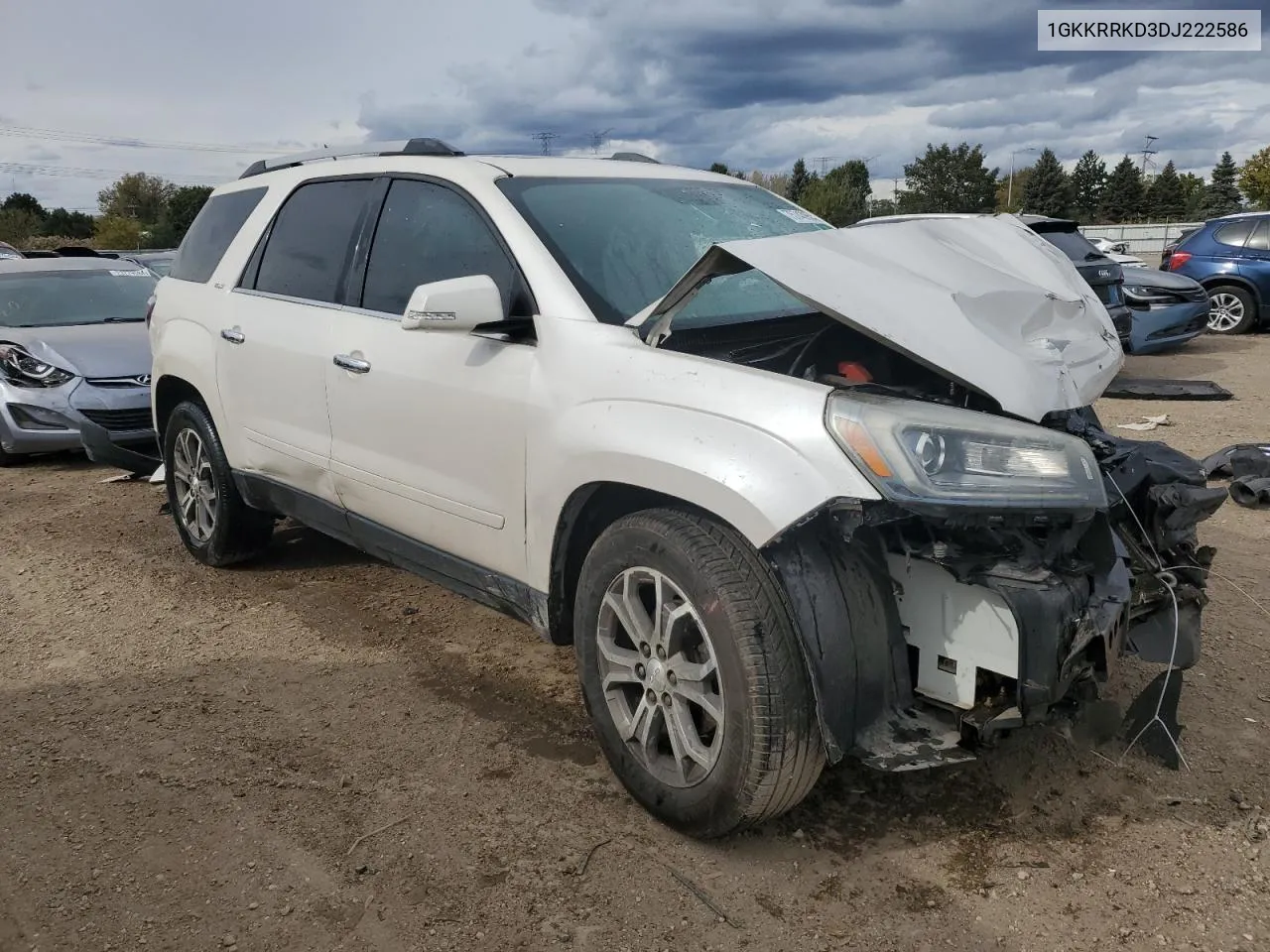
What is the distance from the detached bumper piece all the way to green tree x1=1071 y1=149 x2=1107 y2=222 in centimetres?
9259

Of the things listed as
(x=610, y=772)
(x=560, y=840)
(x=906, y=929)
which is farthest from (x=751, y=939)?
(x=610, y=772)

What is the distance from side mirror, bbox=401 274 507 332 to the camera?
298 centimetres

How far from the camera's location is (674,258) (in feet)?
11.2

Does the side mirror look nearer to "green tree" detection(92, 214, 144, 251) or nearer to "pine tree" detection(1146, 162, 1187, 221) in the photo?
"green tree" detection(92, 214, 144, 251)

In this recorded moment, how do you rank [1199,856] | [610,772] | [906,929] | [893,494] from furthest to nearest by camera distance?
[610,772], [1199,856], [906,929], [893,494]

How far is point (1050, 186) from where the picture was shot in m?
87.1

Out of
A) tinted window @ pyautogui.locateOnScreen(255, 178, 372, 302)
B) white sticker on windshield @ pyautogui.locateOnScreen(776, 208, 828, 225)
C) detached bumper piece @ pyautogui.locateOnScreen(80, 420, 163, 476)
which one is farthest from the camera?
detached bumper piece @ pyautogui.locateOnScreen(80, 420, 163, 476)

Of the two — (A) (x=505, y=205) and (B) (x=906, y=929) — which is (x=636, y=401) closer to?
(A) (x=505, y=205)

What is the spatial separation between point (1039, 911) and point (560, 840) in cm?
124

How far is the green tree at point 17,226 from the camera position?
2023 inches

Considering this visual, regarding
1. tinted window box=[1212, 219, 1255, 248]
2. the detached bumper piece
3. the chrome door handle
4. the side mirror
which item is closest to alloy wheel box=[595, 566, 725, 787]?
the side mirror

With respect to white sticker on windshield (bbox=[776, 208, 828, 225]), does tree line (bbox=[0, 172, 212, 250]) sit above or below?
above

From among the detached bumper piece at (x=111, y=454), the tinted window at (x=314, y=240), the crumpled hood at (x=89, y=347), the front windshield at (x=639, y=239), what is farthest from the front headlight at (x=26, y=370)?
the front windshield at (x=639, y=239)

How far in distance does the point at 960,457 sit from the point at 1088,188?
97072 mm
